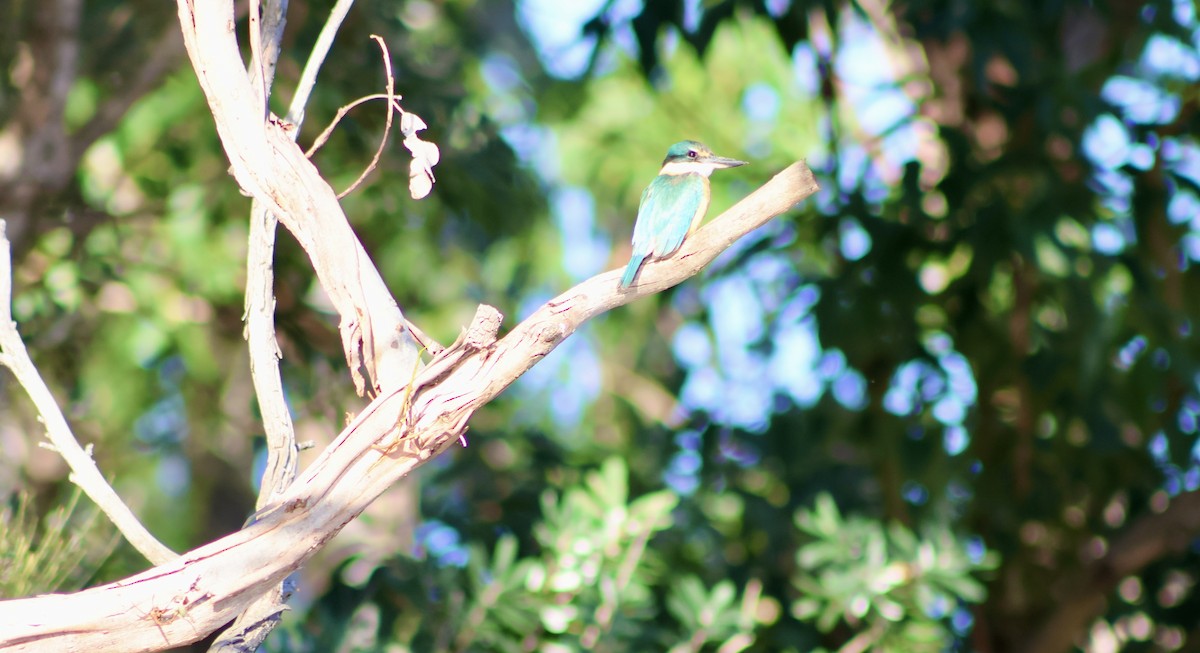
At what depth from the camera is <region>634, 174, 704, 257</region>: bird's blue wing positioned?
276 centimetres

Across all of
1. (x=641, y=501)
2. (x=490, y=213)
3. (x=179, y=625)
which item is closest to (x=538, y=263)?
(x=490, y=213)

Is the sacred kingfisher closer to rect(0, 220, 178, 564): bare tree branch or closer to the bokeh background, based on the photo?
the bokeh background

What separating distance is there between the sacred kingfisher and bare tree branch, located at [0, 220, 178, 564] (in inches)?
33.9

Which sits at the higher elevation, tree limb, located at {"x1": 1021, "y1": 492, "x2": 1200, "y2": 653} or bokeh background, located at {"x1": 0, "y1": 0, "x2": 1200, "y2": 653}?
bokeh background, located at {"x1": 0, "y1": 0, "x2": 1200, "y2": 653}

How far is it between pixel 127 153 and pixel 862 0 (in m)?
3.43

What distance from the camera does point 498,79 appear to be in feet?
25.1

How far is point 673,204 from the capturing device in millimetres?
3131

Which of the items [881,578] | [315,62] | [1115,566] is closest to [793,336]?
[881,578]

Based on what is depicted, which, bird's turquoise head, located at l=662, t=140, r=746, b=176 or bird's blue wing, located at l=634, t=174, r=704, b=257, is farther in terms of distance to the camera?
bird's turquoise head, located at l=662, t=140, r=746, b=176

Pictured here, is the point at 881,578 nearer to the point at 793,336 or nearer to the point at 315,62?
the point at 793,336

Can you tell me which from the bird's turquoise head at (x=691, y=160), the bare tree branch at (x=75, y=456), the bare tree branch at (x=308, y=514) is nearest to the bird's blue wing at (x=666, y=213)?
the bird's turquoise head at (x=691, y=160)

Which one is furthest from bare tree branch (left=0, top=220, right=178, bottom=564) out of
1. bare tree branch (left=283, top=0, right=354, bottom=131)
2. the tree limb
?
the tree limb

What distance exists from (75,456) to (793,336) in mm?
3173

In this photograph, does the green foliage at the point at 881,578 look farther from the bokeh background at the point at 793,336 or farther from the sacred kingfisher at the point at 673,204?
the sacred kingfisher at the point at 673,204
